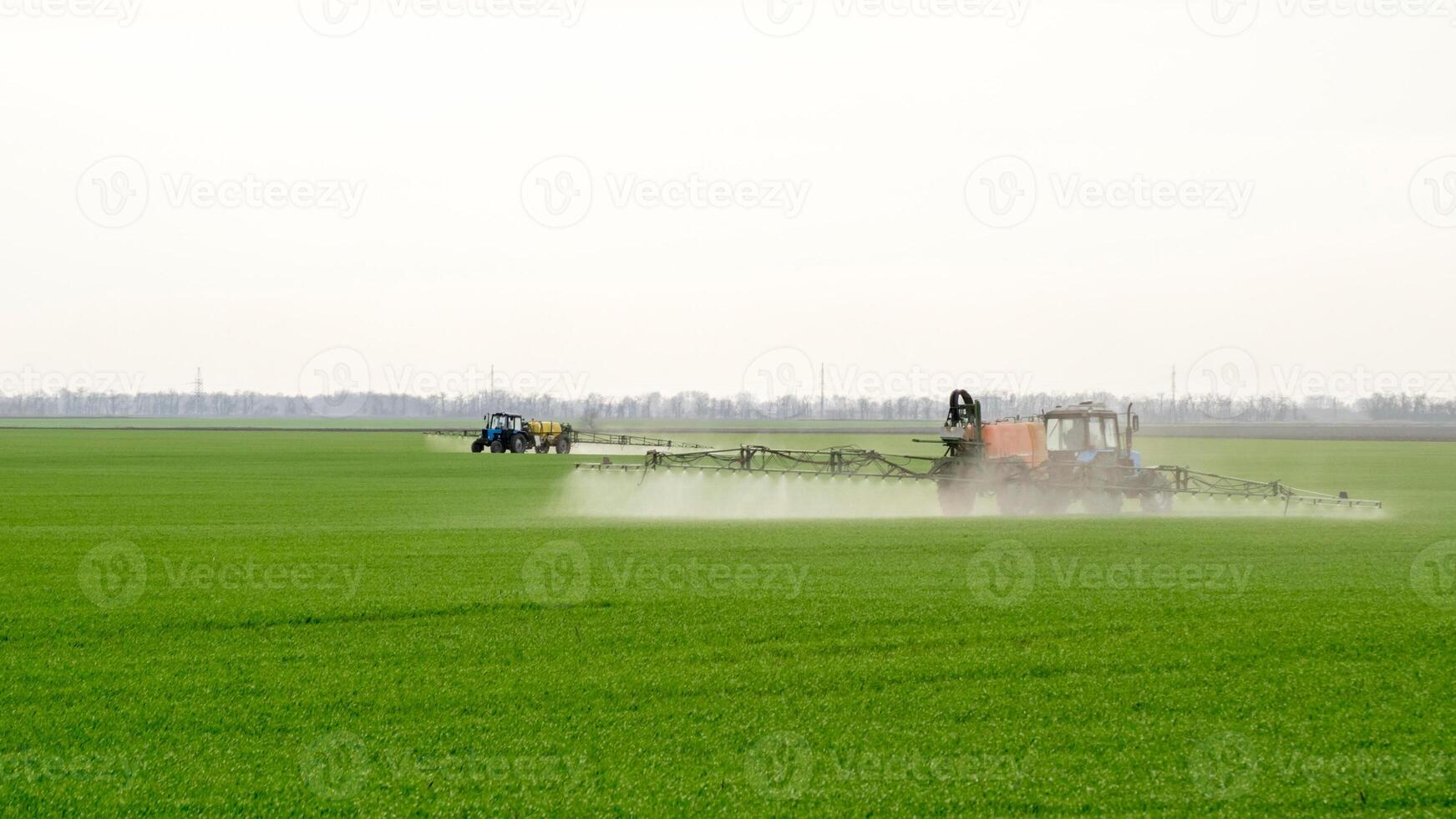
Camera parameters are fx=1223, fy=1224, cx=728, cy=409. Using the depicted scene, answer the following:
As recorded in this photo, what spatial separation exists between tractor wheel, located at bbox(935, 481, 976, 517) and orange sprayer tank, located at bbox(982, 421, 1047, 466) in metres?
1.00

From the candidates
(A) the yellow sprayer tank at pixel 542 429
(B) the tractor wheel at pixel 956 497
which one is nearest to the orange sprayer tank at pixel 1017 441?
(B) the tractor wheel at pixel 956 497

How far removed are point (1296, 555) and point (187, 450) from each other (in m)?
61.6

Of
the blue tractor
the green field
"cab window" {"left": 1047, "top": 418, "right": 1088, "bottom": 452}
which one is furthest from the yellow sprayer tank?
the green field

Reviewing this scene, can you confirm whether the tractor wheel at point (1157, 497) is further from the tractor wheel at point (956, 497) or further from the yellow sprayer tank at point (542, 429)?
the yellow sprayer tank at point (542, 429)

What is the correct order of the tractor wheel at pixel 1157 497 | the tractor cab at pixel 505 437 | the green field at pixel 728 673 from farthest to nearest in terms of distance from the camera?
1. the tractor cab at pixel 505 437
2. the tractor wheel at pixel 1157 497
3. the green field at pixel 728 673

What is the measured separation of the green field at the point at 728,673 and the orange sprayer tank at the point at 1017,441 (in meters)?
5.14

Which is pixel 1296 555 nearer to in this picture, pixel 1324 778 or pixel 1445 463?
pixel 1324 778

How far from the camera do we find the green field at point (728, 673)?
26.3 ft

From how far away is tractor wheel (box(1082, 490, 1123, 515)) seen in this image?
2688cm

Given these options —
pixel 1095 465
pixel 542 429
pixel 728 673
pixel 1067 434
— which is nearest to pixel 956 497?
pixel 1067 434

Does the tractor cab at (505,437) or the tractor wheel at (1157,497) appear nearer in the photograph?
the tractor wheel at (1157,497)

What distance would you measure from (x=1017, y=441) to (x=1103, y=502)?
233 centimetres

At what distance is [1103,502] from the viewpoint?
27.1 metres

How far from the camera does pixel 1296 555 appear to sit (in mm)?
18734
